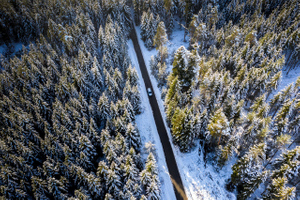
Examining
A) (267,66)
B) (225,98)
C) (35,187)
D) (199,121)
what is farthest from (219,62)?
(35,187)

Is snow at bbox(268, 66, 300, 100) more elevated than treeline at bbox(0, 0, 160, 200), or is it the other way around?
treeline at bbox(0, 0, 160, 200)

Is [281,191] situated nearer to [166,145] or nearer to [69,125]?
[166,145]

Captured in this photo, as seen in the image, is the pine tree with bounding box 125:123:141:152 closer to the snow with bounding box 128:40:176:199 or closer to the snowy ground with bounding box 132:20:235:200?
the snow with bounding box 128:40:176:199

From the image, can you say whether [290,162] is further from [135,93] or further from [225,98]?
[135,93]

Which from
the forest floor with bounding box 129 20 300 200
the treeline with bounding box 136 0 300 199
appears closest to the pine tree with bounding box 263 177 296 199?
the treeline with bounding box 136 0 300 199

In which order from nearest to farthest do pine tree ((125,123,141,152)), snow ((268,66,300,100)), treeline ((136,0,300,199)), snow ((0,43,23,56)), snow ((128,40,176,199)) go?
treeline ((136,0,300,199)) → snow ((128,40,176,199)) → pine tree ((125,123,141,152)) → snow ((268,66,300,100)) → snow ((0,43,23,56))

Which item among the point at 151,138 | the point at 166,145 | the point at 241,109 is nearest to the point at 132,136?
the point at 151,138

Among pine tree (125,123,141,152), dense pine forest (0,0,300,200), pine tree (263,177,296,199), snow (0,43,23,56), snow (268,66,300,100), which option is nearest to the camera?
pine tree (263,177,296,199)
